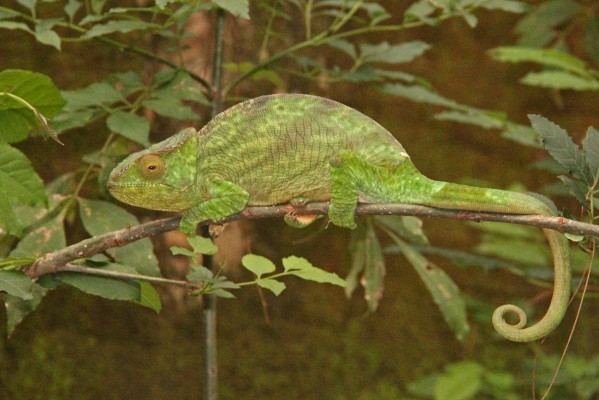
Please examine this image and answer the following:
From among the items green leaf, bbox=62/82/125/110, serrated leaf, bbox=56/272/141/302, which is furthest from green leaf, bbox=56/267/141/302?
green leaf, bbox=62/82/125/110

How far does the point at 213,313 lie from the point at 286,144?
43 cm

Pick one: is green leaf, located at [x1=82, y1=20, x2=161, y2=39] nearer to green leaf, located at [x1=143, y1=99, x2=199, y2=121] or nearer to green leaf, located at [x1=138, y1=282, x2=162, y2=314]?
green leaf, located at [x1=143, y1=99, x2=199, y2=121]

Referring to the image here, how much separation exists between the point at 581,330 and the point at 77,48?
1.80 metres

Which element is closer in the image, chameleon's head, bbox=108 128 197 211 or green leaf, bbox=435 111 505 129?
chameleon's head, bbox=108 128 197 211

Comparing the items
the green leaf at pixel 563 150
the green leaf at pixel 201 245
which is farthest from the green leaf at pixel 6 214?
the green leaf at pixel 563 150

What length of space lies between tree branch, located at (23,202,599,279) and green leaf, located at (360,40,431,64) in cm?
57

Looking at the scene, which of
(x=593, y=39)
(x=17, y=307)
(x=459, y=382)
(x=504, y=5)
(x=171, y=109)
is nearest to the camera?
(x=17, y=307)

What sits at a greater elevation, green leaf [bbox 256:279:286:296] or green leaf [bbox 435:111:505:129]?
green leaf [bbox 435:111:505:129]

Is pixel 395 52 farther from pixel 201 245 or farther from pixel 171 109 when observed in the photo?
pixel 201 245

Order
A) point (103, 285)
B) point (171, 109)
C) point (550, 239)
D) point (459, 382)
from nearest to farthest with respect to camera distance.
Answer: point (550, 239) < point (103, 285) < point (171, 109) < point (459, 382)

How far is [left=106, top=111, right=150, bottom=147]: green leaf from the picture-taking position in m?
1.13

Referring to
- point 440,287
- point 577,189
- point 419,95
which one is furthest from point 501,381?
point 577,189

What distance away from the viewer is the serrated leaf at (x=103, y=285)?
3.13 ft

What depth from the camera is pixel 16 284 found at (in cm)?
89
